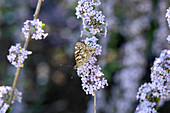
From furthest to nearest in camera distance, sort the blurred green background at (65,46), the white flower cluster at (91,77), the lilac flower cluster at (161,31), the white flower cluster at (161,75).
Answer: the blurred green background at (65,46) → the lilac flower cluster at (161,31) → the white flower cluster at (161,75) → the white flower cluster at (91,77)

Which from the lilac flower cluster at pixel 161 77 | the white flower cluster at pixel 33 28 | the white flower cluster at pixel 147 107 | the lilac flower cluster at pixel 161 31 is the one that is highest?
the lilac flower cluster at pixel 161 31

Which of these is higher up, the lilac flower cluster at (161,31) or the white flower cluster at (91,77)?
the lilac flower cluster at (161,31)

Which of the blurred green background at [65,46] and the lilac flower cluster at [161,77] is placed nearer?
the lilac flower cluster at [161,77]

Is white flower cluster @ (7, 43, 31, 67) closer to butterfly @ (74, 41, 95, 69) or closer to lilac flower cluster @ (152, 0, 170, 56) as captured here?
butterfly @ (74, 41, 95, 69)

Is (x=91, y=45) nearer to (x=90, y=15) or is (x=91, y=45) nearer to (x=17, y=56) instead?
(x=90, y=15)

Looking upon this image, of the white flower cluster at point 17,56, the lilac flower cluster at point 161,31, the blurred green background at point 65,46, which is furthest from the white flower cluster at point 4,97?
the lilac flower cluster at point 161,31

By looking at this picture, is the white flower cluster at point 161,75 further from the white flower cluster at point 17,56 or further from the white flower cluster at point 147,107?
the white flower cluster at point 17,56

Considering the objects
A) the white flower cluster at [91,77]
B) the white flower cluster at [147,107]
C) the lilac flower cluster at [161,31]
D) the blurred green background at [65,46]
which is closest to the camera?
the white flower cluster at [91,77]

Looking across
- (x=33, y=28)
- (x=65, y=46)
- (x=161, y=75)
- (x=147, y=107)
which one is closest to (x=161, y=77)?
(x=161, y=75)

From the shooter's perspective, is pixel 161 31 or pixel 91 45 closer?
pixel 91 45

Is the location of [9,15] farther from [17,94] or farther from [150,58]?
[17,94]

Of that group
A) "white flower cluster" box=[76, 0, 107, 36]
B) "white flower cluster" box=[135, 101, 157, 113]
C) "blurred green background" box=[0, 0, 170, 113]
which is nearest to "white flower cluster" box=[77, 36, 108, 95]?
"white flower cluster" box=[76, 0, 107, 36]
